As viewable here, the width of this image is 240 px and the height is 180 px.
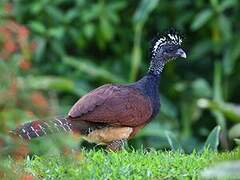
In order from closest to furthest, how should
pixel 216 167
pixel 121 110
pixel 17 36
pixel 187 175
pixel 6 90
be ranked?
pixel 216 167 → pixel 6 90 → pixel 17 36 → pixel 187 175 → pixel 121 110

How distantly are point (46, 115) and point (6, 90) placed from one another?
21 centimetres

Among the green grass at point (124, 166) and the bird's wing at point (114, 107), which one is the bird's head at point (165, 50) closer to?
the bird's wing at point (114, 107)

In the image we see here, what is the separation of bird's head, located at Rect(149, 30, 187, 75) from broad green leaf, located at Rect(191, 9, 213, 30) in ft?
8.80

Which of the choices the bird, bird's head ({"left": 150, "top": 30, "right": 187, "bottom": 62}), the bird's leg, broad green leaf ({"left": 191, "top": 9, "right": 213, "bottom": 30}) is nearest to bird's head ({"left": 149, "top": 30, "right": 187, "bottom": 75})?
Answer: bird's head ({"left": 150, "top": 30, "right": 187, "bottom": 62})

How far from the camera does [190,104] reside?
1024 centimetres

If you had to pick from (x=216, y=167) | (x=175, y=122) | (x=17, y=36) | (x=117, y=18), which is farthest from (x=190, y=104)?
(x=216, y=167)

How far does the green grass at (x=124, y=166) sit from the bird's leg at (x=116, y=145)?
1.08ft

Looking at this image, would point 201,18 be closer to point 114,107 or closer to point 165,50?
point 165,50

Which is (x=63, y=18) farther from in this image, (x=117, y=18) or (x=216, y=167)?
(x=216, y=167)

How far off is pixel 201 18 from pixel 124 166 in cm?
448

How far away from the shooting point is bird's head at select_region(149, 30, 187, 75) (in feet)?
24.2

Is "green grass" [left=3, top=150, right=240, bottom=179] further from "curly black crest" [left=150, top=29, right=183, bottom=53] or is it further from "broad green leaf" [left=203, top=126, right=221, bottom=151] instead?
"curly black crest" [left=150, top=29, right=183, bottom=53]

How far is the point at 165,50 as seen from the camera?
7.42 meters

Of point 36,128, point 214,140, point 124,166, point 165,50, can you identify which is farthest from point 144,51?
point 124,166
